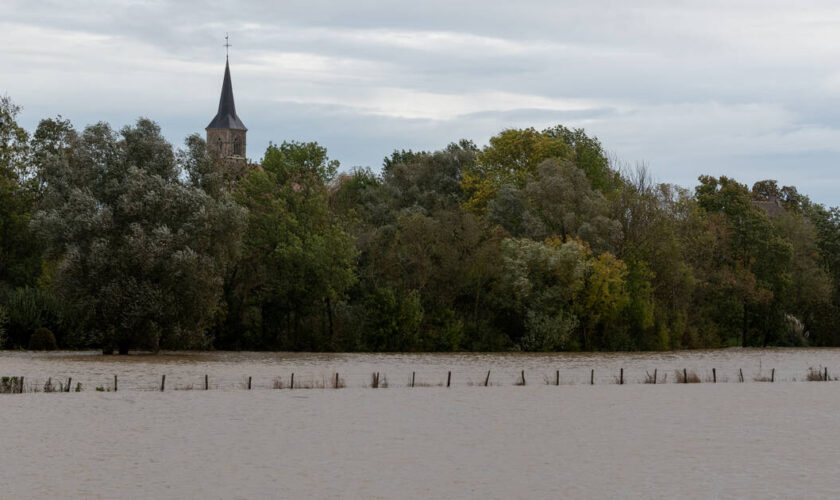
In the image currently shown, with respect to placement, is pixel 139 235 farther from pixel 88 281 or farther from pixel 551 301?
pixel 551 301

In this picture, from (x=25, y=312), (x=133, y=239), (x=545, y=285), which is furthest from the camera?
(x=545, y=285)

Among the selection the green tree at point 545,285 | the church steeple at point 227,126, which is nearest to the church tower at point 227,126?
the church steeple at point 227,126

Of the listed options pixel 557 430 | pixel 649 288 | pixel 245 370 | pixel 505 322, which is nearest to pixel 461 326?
pixel 505 322

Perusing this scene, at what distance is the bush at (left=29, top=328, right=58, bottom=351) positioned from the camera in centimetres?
8088

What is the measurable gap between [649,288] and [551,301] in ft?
32.1

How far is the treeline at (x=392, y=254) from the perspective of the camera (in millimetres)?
74375

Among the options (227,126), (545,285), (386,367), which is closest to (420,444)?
(386,367)

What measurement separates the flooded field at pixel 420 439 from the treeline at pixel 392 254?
11.2 metres

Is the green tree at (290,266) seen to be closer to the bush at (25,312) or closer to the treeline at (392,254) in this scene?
the treeline at (392,254)

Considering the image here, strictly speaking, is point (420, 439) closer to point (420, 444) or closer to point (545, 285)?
point (420, 444)

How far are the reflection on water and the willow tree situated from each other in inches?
115

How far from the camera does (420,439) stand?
36.8 metres

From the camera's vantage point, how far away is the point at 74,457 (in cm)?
3181

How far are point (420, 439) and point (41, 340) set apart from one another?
52.7m
